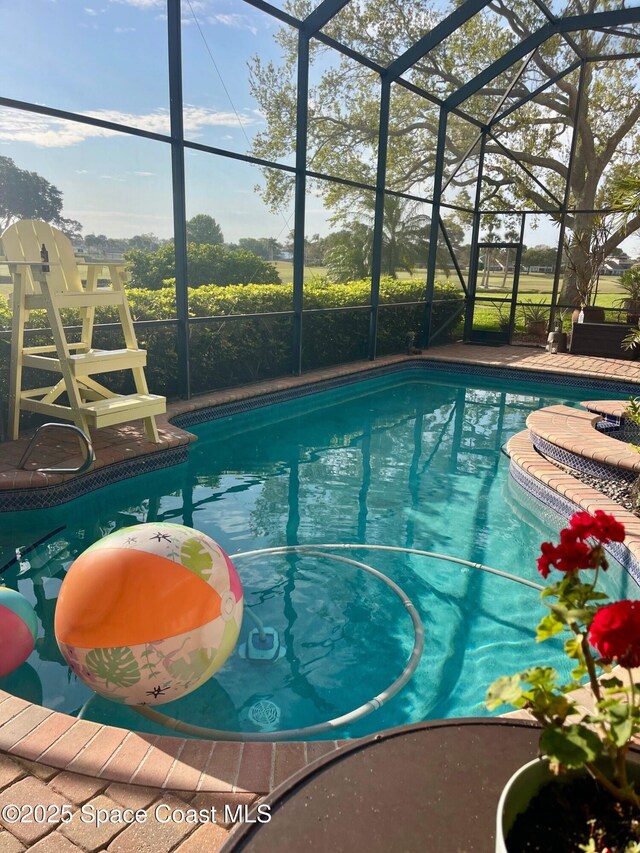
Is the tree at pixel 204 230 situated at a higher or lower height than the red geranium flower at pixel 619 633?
higher

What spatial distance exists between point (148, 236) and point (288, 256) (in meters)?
2.32

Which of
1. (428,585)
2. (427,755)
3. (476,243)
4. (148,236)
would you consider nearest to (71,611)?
(427,755)

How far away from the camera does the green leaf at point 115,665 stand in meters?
2.04

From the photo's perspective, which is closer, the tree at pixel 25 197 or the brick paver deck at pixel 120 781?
the brick paver deck at pixel 120 781

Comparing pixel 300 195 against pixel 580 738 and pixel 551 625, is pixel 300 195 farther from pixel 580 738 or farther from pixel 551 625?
pixel 580 738

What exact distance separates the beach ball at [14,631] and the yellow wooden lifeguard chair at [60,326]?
7.34 feet

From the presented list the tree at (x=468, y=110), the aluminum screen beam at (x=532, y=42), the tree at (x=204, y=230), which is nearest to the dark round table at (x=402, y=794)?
the tree at (x=204, y=230)

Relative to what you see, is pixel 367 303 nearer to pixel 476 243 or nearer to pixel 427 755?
pixel 476 243

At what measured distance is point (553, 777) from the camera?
3.37 ft

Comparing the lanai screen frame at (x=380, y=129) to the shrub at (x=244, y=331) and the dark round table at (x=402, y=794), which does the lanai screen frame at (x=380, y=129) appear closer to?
the shrub at (x=244, y=331)

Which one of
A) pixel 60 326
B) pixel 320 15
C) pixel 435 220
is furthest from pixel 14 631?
pixel 435 220

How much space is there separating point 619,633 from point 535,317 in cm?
1267

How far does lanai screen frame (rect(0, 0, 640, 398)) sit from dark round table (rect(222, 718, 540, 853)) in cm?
522

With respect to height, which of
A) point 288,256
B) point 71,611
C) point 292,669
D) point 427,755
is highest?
point 288,256
